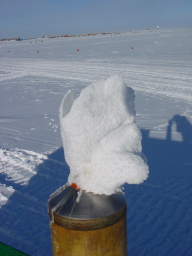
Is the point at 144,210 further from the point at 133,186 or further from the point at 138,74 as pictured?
the point at 138,74

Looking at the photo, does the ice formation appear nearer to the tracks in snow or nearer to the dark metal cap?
the dark metal cap

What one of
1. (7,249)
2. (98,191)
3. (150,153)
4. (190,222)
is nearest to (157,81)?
(150,153)

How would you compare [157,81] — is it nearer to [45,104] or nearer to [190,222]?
[45,104]

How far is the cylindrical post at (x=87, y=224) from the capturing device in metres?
1.14

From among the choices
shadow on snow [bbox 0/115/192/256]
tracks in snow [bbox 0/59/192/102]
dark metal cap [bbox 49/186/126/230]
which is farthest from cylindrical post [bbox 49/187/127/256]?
tracks in snow [bbox 0/59/192/102]

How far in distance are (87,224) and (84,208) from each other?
0.21ft

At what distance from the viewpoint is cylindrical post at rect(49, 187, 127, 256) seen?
1.14 meters

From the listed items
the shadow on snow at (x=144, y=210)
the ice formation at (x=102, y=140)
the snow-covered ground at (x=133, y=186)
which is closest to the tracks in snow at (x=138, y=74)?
the snow-covered ground at (x=133, y=186)

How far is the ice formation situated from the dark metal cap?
3cm

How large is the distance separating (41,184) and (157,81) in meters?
6.28

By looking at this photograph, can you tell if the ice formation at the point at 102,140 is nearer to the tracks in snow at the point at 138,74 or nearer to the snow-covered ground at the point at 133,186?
the snow-covered ground at the point at 133,186

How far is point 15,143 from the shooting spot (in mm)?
5281

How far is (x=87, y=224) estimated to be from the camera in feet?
3.72

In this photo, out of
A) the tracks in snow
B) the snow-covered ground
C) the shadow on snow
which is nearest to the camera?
the shadow on snow
